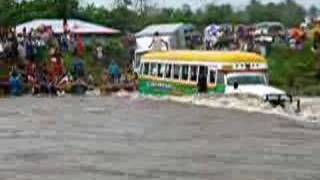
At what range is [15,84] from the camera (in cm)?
3953

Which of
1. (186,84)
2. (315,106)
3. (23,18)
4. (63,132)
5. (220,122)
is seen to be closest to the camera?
(63,132)

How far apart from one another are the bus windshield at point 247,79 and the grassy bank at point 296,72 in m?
5.33

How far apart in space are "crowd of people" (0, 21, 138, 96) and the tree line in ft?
10.1

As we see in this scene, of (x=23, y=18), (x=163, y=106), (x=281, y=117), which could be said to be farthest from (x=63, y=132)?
(x=23, y=18)

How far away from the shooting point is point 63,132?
25453 millimetres

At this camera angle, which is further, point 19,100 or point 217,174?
point 19,100

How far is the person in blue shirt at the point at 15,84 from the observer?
39.4 meters

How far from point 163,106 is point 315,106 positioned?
4760 mm

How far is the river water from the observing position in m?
18.4

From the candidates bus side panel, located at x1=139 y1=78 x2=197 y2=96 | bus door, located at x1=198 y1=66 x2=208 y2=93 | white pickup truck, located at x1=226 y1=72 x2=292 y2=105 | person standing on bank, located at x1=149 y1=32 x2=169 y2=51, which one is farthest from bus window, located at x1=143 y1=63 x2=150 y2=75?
white pickup truck, located at x1=226 y1=72 x2=292 y2=105

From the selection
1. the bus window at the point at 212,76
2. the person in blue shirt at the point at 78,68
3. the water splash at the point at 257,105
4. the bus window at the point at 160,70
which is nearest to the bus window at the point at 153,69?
the bus window at the point at 160,70

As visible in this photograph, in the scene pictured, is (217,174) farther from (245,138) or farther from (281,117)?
(281,117)

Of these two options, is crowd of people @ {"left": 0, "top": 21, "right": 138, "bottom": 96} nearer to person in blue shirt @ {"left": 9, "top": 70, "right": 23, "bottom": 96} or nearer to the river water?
person in blue shirt @ {"left": 9, "top": 70, "right": 23, "bottom": 96}

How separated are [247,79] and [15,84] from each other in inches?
390
